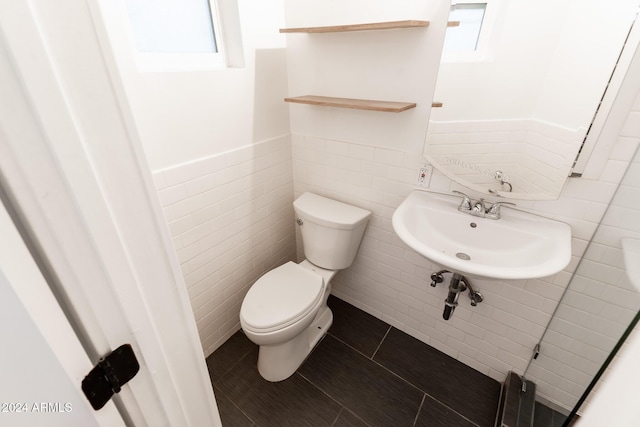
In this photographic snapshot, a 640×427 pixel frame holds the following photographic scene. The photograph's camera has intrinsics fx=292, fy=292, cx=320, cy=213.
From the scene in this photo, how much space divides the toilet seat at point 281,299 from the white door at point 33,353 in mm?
879

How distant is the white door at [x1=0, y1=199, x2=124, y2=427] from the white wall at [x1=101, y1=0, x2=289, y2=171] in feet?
2.76

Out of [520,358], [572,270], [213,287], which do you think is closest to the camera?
[572,270]

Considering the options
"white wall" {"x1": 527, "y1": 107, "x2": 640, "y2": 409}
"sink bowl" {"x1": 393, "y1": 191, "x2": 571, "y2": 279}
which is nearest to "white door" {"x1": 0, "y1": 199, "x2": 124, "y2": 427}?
"sink bowl" {"x1": 393, "y1": 191, "x2": 571, "y2": 279}

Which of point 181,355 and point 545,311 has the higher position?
point 181,355

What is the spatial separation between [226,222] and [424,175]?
1.00 m

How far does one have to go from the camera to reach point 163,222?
1.57 feet

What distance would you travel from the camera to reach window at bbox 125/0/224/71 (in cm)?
111

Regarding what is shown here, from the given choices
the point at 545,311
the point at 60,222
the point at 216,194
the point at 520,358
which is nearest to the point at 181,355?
the point at 60,222

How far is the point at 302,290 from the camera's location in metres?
1.48

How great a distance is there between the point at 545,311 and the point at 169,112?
1759mm

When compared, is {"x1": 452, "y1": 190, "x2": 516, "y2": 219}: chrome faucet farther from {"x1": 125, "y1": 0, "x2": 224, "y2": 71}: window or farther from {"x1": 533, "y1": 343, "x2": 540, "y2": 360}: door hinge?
{"x1": 125, "y1": 0, "x2": 224, "y2": 71}: window

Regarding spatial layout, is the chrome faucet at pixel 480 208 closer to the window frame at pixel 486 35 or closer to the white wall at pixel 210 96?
the window frame at pixel 486 35

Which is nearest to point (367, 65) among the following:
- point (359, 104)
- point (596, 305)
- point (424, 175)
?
point (359, 104)

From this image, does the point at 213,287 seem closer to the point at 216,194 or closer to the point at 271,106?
the point at 216,194
